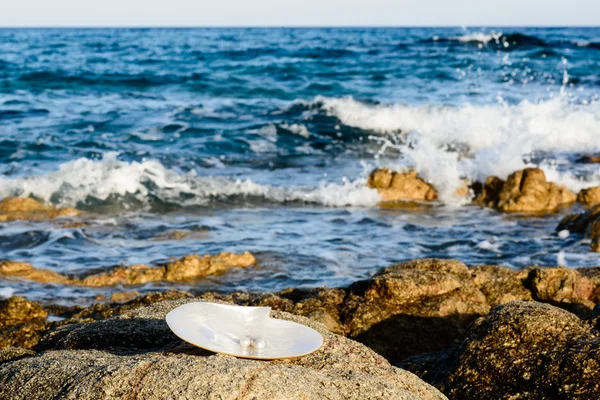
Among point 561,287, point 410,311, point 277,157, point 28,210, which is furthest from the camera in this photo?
point 277,157

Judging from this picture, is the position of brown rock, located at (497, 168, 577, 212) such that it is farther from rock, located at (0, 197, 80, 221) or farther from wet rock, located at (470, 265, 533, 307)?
rock, located at (0, 197, 80, 221)

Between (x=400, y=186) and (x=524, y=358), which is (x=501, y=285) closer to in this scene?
(x=524, y=358)

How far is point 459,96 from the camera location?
2103 centimetres

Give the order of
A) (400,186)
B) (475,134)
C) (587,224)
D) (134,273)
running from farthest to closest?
(475,134)
(400,186)
(587,224)
(134,273)

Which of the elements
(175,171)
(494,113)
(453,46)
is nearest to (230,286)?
(175,171)

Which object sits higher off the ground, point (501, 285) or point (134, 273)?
point (501, 285)

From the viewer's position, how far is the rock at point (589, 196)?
10.1 meters

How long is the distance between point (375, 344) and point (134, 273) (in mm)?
3012

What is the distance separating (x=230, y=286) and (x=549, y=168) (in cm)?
692

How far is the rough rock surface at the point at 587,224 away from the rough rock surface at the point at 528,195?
3.68ft

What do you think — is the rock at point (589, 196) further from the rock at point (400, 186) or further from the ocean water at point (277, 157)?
the rock at point (400, 186)

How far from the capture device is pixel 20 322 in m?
5.27

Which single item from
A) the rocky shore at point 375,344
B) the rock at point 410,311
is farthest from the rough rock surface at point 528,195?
the rock at point 410,311

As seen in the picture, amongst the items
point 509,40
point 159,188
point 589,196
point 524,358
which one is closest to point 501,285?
point 524,358
